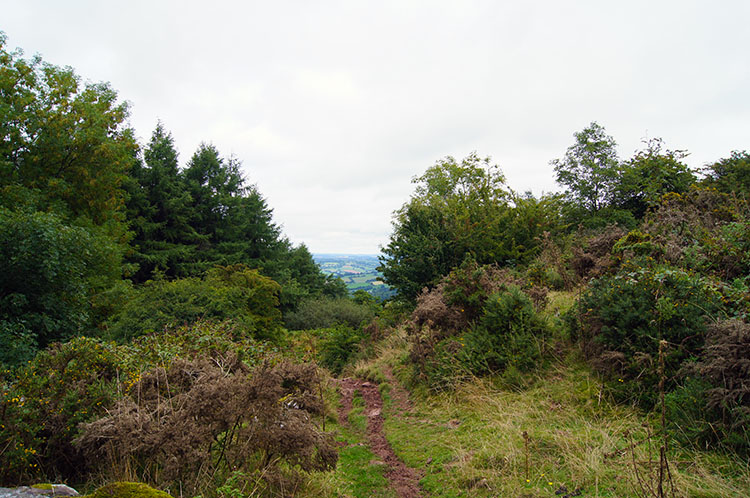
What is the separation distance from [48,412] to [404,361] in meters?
6.81

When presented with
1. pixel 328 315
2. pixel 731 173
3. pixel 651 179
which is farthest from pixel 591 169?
pixel 328 315

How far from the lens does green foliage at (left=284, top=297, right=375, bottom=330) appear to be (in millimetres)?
18641

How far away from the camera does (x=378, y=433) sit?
6012 mm

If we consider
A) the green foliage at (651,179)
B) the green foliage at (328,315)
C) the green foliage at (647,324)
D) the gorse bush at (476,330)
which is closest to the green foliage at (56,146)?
the green foliage at (328,315)

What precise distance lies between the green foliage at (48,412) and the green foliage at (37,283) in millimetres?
4856

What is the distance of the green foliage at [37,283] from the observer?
786 centimetres

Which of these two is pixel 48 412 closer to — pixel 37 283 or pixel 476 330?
pixel 476 330

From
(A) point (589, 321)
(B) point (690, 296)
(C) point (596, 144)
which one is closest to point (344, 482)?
(A) point (589, 321)

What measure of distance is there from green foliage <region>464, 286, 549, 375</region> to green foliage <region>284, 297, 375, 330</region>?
11501 mm

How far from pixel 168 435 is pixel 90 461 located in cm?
80

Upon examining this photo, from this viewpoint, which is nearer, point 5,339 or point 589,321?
point 589,321

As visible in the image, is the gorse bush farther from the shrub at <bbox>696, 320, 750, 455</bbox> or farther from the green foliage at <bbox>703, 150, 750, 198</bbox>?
the green foliage at <bbox>703, 150, 750, 198</bbox>

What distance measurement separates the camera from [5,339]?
7266mm

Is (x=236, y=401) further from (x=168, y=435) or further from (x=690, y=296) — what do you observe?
(x=690, y=296)
